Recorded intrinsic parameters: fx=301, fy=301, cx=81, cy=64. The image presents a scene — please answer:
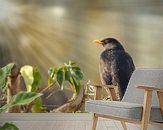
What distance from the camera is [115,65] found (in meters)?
4.67

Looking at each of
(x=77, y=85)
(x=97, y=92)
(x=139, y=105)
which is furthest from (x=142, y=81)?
(x=77, y=85)

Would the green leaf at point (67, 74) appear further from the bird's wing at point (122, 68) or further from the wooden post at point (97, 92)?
the wooden post at point (97, 92)

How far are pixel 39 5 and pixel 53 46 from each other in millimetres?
687

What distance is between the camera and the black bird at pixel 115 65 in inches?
183

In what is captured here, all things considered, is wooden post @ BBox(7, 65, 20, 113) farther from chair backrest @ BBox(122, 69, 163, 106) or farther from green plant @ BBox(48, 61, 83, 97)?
chair backrest @ BBox(122, 69, 163, 106)

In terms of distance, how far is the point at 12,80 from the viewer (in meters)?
4.53

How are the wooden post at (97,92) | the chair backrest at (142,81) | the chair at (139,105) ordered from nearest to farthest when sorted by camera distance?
the chair at (139,105)
the chair backrest at (142,81)
the wooden post at (97,92)

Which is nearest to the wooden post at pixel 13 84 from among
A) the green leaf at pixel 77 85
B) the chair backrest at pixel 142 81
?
the green leaf at pixel 77 85

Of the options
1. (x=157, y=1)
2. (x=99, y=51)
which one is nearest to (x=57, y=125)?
(x=99, y=51)

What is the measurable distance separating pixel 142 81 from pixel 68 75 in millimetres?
1539

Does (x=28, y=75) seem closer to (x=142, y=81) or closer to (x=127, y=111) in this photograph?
(x=142, y=81)

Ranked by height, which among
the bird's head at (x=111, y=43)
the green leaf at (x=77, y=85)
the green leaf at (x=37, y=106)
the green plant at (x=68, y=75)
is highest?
the bird's head at (x=111, y=43)

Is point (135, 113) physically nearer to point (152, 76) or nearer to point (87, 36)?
point (152, 76)

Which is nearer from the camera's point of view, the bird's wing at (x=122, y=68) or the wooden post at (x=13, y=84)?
the wooden post at (x=13, y=84)
